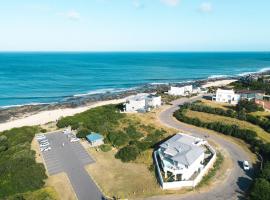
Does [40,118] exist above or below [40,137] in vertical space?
below

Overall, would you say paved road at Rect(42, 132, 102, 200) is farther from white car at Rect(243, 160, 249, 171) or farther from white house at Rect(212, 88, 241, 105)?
white house at Rect(212, 88, 241, 105)

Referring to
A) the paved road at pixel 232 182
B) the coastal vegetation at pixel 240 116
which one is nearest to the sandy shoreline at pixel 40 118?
the coastal vegetation at pixel 240 116

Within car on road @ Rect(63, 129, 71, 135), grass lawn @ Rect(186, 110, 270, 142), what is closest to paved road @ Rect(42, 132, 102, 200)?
car on road @ Rect(63, 129, 71, 135)

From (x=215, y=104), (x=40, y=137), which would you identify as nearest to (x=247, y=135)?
(x=215, y=104)

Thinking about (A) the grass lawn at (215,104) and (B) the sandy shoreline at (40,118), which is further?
(A) the grass lawn at (215,104)

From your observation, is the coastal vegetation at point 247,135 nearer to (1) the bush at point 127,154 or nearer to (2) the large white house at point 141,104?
(2) the large white house at point 141,104

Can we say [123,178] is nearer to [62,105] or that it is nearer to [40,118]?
[40,118]
